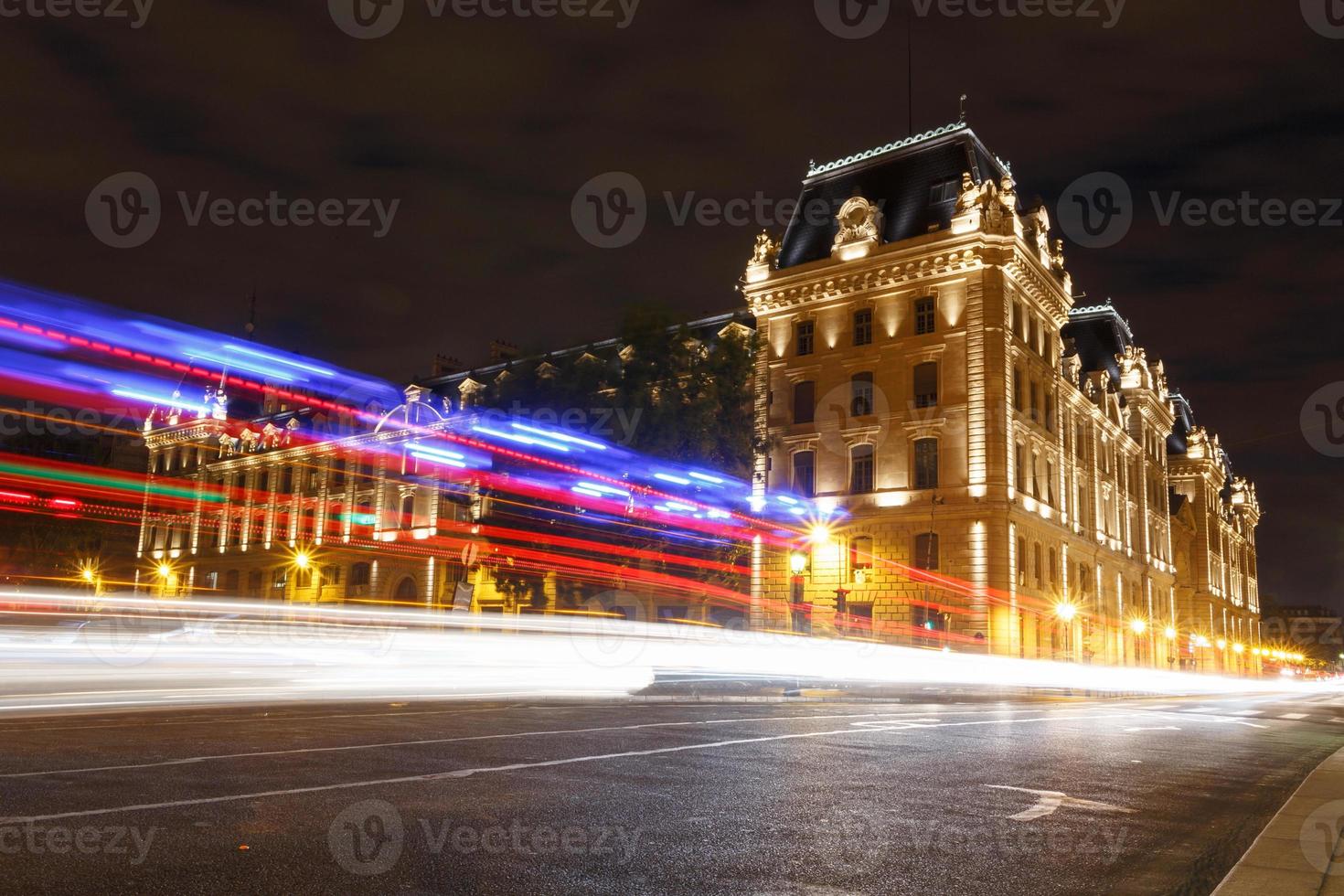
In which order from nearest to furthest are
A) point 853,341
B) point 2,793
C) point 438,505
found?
point 2,793 → point 853,341 → point 438,505

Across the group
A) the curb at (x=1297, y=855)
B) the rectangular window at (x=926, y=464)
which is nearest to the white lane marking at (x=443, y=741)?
the curb at (x=1297, y=855)

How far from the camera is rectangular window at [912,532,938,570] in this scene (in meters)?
41.3

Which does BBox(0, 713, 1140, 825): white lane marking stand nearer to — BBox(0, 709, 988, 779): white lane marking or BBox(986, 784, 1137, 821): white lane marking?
BBox(0, 709, 988, 779): white lane marking

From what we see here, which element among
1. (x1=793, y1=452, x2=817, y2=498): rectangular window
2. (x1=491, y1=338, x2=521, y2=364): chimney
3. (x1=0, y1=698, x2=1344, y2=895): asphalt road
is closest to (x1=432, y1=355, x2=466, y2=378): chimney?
(x1=491, y1=338, x2=521, y2=364): chimney

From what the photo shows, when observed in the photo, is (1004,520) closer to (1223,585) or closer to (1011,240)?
(1011,240)

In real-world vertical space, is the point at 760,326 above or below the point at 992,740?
above

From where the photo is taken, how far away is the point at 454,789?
26.0ft

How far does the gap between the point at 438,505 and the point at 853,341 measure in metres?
24.6

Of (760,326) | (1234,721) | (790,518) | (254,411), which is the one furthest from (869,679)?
(254,411)

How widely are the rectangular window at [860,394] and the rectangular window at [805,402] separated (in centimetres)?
181

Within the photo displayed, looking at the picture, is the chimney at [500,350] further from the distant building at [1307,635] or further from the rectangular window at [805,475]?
the distant building at [1307,635]

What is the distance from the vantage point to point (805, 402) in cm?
4634

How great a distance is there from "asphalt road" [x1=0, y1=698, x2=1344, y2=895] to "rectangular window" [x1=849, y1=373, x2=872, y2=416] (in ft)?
102

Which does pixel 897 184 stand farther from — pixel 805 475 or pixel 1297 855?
pixel 1297 855
